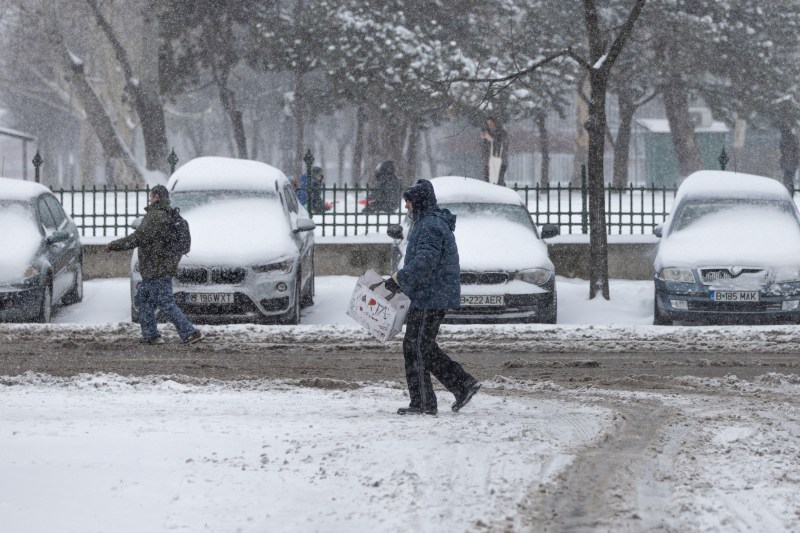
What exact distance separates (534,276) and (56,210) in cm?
625

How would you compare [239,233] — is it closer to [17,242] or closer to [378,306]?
[17,242]

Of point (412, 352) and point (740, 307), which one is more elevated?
point (412, 352)

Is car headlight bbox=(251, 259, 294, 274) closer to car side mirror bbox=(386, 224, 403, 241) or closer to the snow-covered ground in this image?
car side mirror bbox=(386, 224, 403, 241)

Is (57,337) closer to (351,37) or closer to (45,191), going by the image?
(45,191)

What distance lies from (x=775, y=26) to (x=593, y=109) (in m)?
21.6

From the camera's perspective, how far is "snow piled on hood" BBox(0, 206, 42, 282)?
15.3m

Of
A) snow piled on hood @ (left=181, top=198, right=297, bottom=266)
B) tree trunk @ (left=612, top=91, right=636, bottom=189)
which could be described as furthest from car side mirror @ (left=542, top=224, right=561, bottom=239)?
tree trunk @ (left=612, top=91, right=636, bottom=189)

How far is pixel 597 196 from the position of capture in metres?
17.9

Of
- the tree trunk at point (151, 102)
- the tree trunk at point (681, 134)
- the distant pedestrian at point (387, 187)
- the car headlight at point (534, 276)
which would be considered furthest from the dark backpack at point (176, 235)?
the tree trunk at point (681, 134)

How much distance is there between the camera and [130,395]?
9977 millimetres

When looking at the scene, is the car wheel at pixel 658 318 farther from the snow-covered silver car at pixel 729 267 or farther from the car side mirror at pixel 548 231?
the car side mirror at pixel 548 231

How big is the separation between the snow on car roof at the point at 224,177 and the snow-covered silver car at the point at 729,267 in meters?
4.77

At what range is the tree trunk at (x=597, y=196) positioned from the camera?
17859 mm

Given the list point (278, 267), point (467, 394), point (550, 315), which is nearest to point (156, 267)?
point (278, 267)
